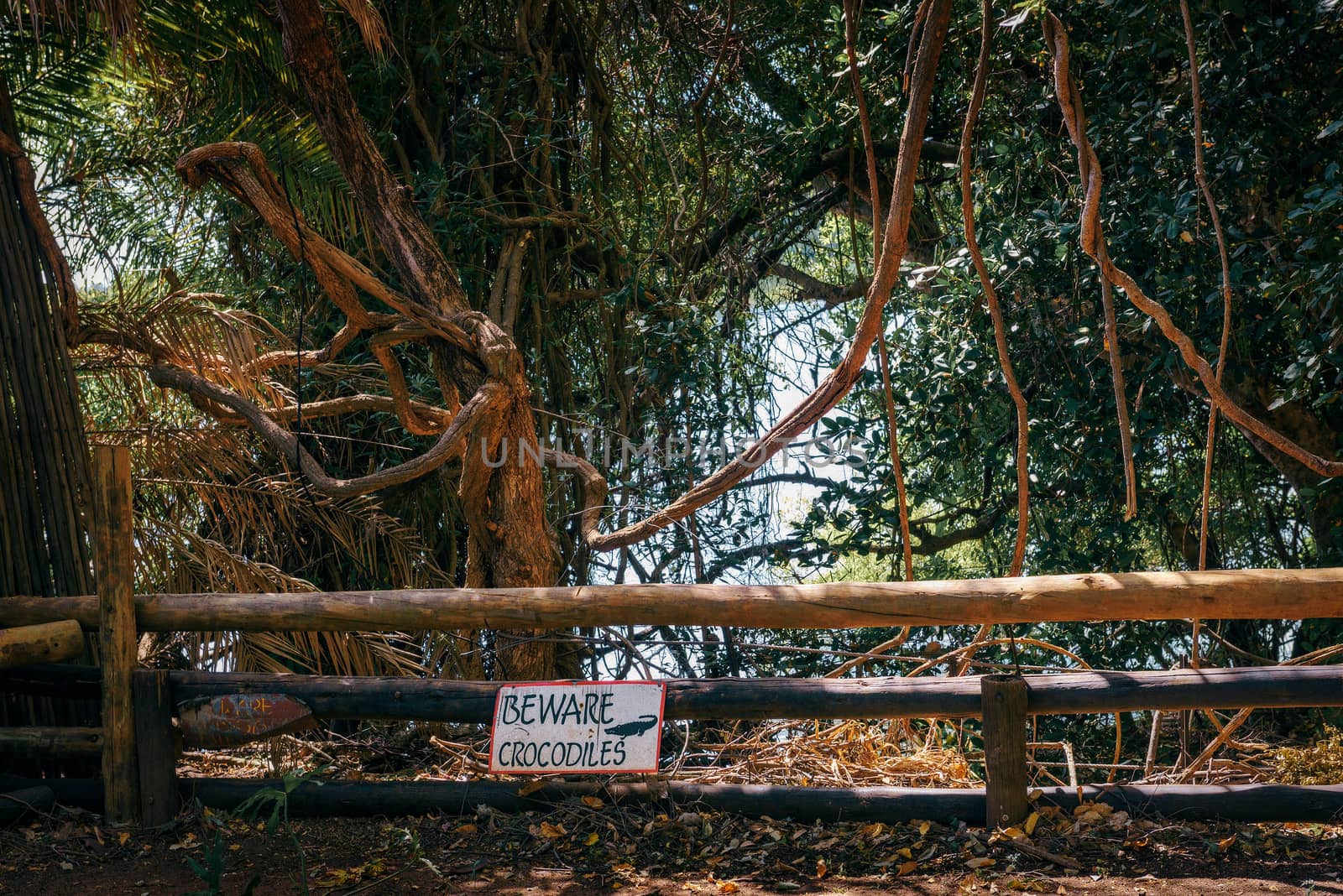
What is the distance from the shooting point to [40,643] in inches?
115

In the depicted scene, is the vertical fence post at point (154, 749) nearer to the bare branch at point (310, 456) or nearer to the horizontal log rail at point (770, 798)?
the horizontal log rail at point (770, 798)

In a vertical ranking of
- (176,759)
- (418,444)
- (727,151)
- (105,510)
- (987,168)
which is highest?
(727,151)

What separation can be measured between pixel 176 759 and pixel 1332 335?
156 inches

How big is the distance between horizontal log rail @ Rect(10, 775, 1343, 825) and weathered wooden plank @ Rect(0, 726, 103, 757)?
0.41 ft

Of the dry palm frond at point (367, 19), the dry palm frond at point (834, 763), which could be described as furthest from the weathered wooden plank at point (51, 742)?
the dry palm frond at point (367, 19)

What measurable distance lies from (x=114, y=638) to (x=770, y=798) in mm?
1973

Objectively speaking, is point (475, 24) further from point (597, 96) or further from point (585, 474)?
point (585, 474)

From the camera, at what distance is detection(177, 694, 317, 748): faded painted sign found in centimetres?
291

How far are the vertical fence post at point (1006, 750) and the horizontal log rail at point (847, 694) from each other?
0.23 ft

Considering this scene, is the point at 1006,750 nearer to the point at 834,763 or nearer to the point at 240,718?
the point at 834,763

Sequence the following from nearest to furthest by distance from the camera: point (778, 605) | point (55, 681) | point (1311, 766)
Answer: point (778, 605), point (55, 681), point (1311, 766)

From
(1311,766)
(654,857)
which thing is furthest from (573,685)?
(1311,766)

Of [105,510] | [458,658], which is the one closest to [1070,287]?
[458,658]

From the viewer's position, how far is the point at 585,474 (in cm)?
383
